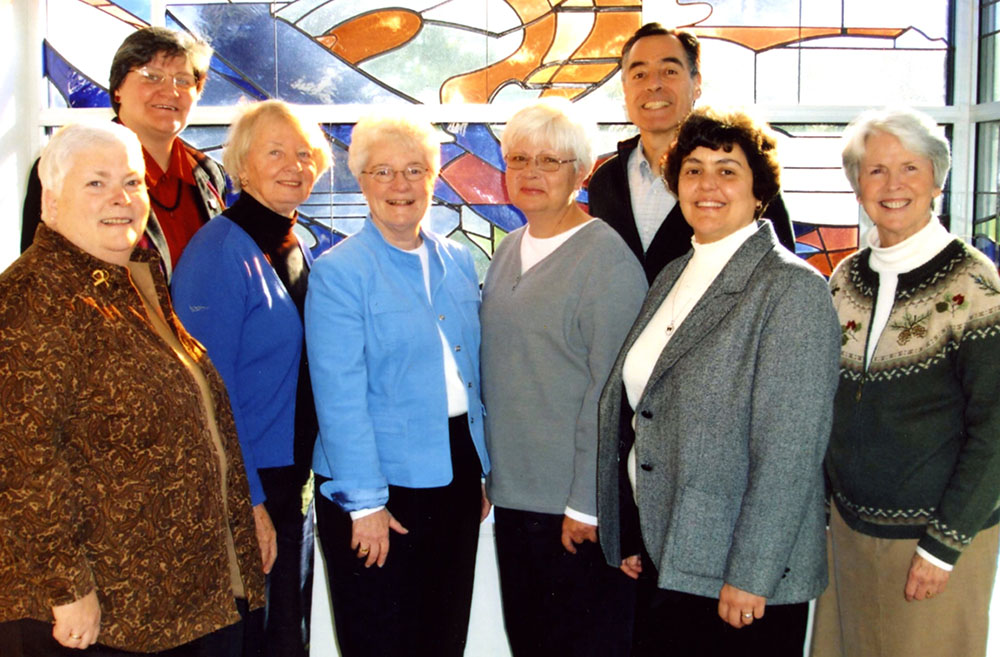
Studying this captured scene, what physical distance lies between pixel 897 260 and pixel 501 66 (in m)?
2.22

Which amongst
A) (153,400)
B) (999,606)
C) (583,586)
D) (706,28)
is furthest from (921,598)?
(706,28)

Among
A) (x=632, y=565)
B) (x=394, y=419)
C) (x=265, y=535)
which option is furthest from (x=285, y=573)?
(x=632, y=565)

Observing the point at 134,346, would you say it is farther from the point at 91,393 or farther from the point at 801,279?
the point at 801,279

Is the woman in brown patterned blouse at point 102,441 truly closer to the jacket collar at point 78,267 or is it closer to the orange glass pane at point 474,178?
the jacket collar at point 78,267

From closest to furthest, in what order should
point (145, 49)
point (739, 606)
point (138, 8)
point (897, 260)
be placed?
point (739, 606)
point (897, 260)
point (145, 49)
point (138, 8)

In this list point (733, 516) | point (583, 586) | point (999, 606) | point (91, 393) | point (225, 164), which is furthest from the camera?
point (999, 606)

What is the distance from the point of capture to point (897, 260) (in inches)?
64.0

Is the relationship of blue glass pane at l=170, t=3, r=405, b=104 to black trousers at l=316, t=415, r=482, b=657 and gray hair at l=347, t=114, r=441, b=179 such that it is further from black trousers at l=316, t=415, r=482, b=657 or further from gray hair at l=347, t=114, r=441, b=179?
black trousers at l=316, t=415, r=482, b=657

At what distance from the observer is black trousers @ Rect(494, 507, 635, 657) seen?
5.61 feet

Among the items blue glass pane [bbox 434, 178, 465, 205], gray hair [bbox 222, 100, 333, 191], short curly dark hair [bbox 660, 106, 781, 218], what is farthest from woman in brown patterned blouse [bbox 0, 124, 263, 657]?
blue glass pane [bbox 434, 178, 465, 205]

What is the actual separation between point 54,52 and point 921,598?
12.2 feet

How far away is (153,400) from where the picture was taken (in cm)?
137

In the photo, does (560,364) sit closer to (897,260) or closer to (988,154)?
(897,260)

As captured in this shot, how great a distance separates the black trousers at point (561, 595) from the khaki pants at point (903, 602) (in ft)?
1.47
